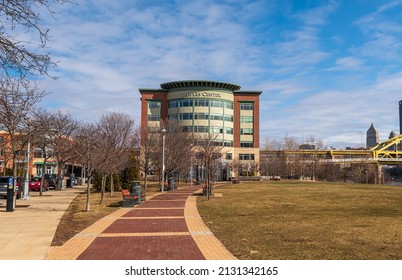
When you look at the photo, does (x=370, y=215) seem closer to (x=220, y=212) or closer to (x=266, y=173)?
(x=220, y=212)

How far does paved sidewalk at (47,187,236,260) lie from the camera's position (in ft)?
26.5

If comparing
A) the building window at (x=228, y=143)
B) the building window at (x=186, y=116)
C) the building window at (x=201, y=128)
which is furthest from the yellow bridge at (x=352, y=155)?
the building window at (x=186, y=116)

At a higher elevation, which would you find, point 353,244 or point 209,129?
point 209,129

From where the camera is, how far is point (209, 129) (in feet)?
272

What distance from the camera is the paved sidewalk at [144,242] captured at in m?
8.07

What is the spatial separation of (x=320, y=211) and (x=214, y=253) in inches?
356

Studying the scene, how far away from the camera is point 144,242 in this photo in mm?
9617

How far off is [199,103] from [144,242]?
245 feet

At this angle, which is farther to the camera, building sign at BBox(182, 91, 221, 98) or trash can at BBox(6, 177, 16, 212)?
building sign at BBox(182, 91, 221, 98)

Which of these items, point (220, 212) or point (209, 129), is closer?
point (220, 212)

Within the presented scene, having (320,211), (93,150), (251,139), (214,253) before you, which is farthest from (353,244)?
(251,139)

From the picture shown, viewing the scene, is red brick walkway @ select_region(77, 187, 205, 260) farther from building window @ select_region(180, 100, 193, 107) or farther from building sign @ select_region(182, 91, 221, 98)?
building window @ select_region(180, 100, 193, 107)

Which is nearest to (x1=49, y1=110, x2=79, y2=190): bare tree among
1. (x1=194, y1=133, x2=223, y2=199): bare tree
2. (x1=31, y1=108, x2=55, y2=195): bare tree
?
(x1=31, y1=108, x2=55, y2=195): bare tree

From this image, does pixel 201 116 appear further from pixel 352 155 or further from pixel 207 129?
pixel 352 155
